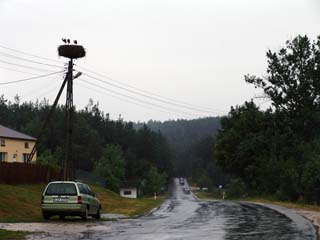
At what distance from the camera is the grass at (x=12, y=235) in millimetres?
15617

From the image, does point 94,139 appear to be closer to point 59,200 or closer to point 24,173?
point 24,173

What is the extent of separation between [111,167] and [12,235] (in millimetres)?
97954

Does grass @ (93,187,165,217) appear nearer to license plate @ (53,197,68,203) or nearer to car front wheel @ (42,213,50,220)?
car front wheel @ (42,213,50,220)

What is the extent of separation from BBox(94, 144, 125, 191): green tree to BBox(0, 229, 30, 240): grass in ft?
292

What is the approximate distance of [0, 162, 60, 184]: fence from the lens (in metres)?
42.8

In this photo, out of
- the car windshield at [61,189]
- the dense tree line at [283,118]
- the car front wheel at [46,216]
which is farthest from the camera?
the dense tree line at [283,118]

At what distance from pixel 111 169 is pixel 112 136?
4509 centimetres

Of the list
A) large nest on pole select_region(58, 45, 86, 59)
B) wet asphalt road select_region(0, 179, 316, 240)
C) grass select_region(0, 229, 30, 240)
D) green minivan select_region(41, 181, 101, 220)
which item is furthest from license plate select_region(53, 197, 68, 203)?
large nest on pole select_region(58, 45, 86, 59)

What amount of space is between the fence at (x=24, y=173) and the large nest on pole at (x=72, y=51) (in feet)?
29.6

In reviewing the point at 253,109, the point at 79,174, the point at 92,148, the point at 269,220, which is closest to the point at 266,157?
the point at 253,109

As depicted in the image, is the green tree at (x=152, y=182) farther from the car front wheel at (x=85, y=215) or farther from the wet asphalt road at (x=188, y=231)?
the wet asphalt road at (x=188, y=231)

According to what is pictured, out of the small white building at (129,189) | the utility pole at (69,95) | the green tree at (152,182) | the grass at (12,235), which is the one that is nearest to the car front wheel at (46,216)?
the grass at (12,235)

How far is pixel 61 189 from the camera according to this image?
76.0ft

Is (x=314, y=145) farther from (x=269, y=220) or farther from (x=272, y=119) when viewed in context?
(x=269, y=220)
